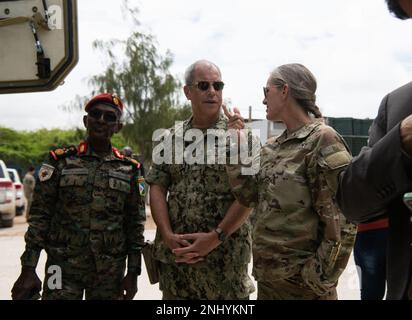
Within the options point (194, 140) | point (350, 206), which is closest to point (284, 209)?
point (194, 140)

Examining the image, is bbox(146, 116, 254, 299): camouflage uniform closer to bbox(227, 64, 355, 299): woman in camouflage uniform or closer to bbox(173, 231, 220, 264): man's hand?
bbox(173, 231, 220, 264): man's hand

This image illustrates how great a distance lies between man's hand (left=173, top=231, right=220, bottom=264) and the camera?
253 centimetres

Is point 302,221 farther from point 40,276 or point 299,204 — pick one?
point 40,276

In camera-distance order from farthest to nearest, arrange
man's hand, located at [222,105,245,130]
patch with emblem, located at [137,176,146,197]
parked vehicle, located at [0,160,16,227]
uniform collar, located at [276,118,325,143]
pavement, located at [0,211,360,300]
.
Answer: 1. parked vehicle, located at [0,160,16,227]
2. pavement, located at [0,211,360,300]
3. patch with emblem, located at [137,176,146,197]
4. man's hand, located at [222,105,245,130]
5. uniform collar, located at [276,118,325,143]

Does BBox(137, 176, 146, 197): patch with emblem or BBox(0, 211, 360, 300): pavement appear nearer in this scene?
BBox(137, 176, 146, 197): patch with emblem

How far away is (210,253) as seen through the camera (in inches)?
103

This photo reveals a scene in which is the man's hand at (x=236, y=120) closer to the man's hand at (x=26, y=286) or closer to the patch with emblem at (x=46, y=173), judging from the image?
the patch with emblem at (x=46, y=173)

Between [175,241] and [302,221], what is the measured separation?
0.73 metres

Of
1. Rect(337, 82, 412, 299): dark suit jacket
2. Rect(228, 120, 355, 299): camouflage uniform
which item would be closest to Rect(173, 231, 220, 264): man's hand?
Rect(228, 120, 355, 299): camouflage uniform

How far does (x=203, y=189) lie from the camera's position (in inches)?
104

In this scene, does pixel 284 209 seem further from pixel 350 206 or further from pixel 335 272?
pixel 350 206

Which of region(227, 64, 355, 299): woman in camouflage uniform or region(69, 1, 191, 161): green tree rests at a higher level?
region(69, 1, 191, 161): green tree
